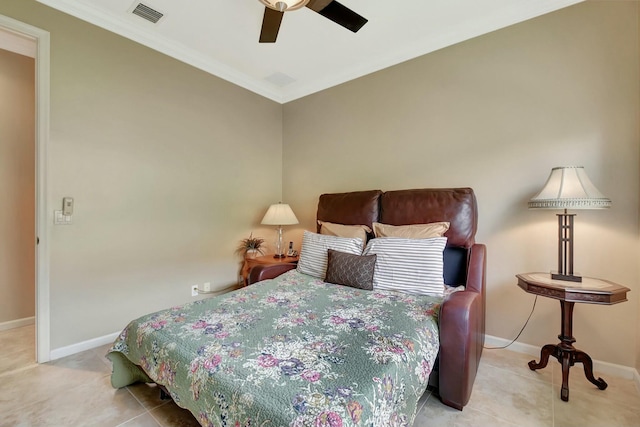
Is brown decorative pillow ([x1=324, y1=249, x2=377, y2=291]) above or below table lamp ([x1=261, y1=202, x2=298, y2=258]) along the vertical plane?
below

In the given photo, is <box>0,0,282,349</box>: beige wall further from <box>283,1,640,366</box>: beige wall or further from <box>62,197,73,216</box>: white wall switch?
<box>283,1,640,366</box>: beige wall

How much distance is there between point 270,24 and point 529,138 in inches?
86.6

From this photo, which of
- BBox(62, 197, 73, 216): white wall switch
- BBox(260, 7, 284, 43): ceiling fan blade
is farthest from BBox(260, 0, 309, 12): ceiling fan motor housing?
BBox(62, 197, 73, 216): white wall switch

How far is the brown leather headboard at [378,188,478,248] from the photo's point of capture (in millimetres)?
2307

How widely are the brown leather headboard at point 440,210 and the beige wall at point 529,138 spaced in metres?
0.22

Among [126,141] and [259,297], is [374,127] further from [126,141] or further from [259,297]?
[126,141]

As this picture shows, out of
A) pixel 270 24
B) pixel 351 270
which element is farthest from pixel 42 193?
pixel 351 270

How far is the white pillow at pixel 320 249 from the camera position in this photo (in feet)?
8.28

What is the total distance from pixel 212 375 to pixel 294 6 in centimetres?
213

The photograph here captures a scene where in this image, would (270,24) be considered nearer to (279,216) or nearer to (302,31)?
(302,31)

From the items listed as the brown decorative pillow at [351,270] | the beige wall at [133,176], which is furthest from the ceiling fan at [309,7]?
the brown decorative pillow at [351,270]

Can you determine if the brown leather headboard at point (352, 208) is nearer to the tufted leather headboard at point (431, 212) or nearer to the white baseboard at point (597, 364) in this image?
the tufted leather headboard at point (431, 212)

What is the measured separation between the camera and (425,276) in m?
2.07

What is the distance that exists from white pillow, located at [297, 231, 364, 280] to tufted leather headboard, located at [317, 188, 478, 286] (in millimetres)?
328
